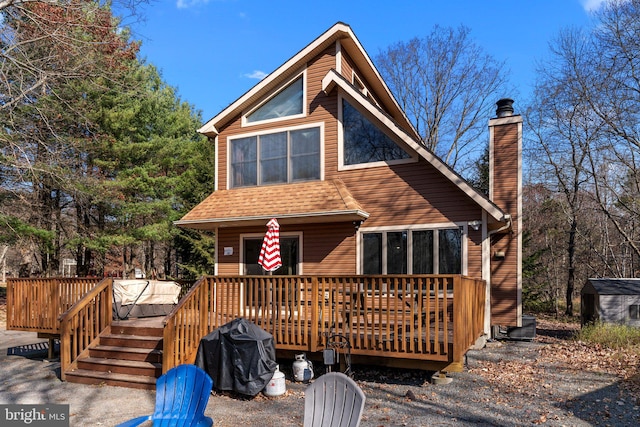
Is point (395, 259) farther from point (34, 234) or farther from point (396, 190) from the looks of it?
point (34, 234)

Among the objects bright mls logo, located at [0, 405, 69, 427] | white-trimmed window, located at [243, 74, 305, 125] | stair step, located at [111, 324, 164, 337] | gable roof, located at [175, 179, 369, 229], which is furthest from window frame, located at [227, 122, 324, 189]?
bright mls logo, located at [0, 405, 69, 427]

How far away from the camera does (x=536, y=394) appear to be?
21.3ft

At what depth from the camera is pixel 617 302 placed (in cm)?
1160

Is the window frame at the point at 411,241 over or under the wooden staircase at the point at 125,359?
over

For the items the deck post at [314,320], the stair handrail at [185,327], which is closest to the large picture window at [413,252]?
the deck post at [314,320]

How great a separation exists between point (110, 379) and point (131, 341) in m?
0.82

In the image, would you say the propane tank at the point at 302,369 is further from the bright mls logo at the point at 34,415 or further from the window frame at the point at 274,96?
the window frame at the point at 274,96

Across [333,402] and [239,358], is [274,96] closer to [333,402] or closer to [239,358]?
[239,358]

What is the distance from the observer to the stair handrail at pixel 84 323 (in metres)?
7.65

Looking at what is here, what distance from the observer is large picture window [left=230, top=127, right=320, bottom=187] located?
1130cm

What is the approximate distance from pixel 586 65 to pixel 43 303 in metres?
19.0

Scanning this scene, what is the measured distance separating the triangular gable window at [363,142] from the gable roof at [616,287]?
6.73 metres

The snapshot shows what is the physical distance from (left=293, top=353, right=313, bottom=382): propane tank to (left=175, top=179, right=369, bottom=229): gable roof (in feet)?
11.1

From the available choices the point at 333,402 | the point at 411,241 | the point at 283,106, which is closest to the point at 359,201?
the point at 411,241
